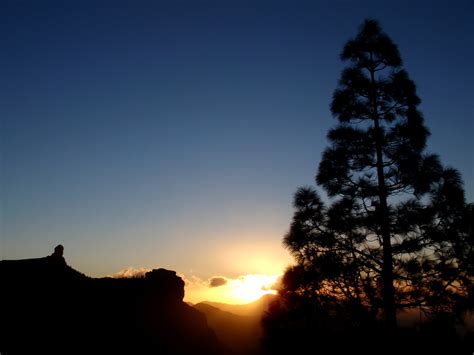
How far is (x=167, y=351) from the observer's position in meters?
28.6

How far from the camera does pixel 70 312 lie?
61.8ft

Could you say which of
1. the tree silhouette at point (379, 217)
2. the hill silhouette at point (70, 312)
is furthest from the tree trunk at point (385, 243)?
the hill silhouette at point (70, 312)

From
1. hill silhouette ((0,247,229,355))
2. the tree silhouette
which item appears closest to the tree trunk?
the tree silhouette

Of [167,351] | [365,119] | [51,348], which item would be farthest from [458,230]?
[167,351]

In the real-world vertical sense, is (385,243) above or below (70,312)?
above

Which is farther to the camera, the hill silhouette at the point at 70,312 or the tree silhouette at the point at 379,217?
the hill silhouette at the point at 70,312

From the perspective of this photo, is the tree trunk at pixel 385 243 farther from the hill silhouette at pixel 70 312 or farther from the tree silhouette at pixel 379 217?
the hill silhouette at pixel 70 312

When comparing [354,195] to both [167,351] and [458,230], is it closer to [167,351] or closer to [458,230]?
[458,230]

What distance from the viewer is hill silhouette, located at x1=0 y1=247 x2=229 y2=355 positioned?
16391mm

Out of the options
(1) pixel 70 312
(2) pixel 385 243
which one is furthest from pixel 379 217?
(1) pixel 70 312

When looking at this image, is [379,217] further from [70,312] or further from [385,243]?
[70,312]

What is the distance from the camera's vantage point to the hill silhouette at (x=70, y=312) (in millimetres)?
16391

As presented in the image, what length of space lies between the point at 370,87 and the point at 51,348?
18.1m

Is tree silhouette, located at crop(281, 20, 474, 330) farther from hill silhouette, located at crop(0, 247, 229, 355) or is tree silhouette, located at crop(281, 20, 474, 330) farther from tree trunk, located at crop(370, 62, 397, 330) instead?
hill silhouette, located at crop(0, 247, 229, 355)
